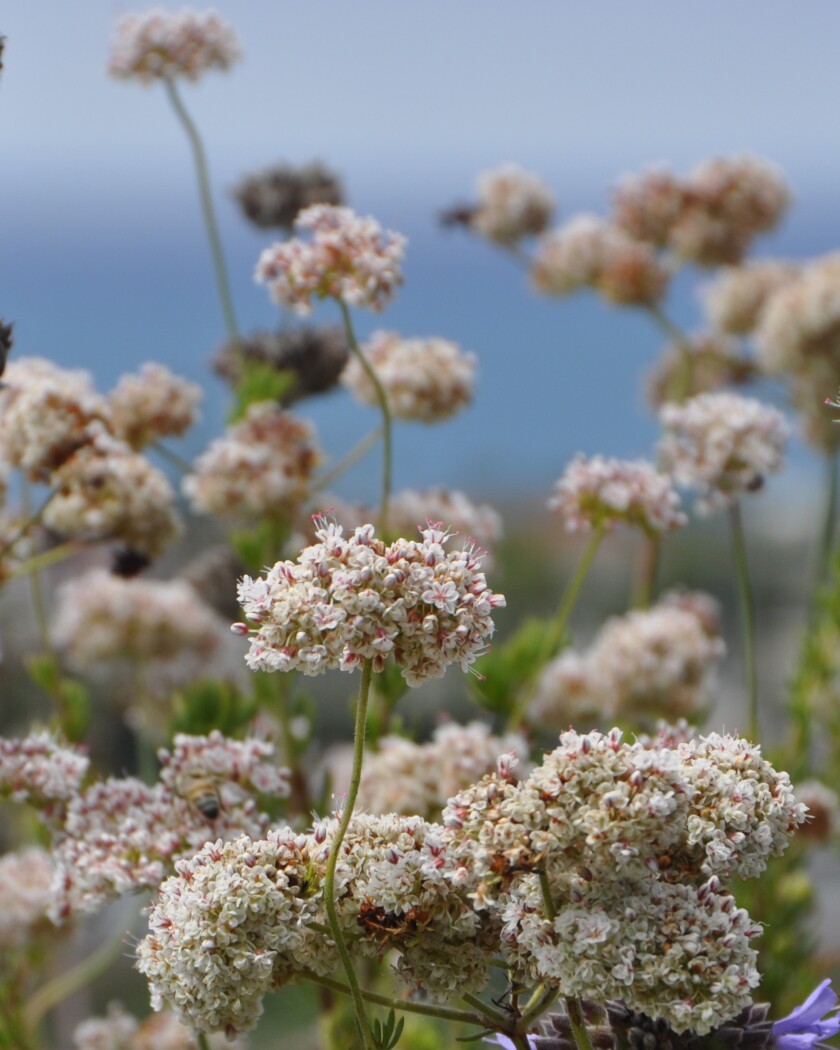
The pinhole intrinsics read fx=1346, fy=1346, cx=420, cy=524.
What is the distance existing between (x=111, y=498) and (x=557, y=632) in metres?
0.46

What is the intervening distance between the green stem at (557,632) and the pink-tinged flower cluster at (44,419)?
475mm

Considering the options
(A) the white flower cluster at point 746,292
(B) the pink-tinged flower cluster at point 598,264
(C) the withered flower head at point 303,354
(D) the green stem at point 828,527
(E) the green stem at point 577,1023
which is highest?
(A) the white flower cluster at point 746,292

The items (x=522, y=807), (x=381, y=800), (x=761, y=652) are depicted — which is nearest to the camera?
(x=522, y=807)

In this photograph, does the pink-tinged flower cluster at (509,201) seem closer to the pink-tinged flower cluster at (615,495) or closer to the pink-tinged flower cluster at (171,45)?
the pink-tinged flower cluster at (171,45)

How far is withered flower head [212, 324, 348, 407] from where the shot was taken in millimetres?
1627

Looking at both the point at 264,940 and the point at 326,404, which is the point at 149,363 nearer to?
the point at 326,404

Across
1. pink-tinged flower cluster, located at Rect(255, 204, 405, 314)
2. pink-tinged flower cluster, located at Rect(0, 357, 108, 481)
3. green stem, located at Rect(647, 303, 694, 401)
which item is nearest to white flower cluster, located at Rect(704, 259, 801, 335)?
green stem, located at Rect(647, 303, 694, 401)

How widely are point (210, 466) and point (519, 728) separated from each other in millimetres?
421

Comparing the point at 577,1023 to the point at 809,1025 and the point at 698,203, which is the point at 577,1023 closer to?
the point at 809,1025

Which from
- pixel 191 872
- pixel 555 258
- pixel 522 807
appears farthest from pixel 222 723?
pixel 555 258

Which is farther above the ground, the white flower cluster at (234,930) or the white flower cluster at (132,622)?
the white flower cluster at (132,622)

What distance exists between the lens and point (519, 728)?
1411mm

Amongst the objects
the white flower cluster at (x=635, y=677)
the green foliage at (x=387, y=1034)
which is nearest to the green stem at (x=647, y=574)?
the white flower cluster at (x=635, y=677)

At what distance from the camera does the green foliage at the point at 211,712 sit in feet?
4.32
